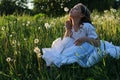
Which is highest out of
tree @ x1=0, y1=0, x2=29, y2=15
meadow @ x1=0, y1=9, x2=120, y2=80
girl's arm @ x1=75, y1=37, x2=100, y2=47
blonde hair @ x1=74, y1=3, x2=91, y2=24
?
blonde hair @ x1=74, y1=3, x2=91, y2=24

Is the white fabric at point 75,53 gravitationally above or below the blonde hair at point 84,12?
below

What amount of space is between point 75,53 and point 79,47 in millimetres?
122

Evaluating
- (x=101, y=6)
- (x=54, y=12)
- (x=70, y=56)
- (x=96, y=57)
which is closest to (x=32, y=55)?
(x=70, y=56)

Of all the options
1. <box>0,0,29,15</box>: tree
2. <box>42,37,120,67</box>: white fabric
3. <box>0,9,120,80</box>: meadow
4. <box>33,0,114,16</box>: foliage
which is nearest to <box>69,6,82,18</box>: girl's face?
<box>42,37,120,67</box>: white fabric

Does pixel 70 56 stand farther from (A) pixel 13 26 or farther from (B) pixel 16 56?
(A) pixel 13 26

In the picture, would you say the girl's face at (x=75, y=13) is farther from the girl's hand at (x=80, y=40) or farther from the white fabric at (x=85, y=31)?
the girl's hand at (x=80, y=40)

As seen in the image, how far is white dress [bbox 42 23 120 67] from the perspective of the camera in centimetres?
616

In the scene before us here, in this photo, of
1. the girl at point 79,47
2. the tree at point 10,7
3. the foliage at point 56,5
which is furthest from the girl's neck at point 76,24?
the tree at point 10,7

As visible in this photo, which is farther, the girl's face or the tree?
the tree

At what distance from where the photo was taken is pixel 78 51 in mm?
6461

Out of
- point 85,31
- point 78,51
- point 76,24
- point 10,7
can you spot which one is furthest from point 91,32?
point 10,7

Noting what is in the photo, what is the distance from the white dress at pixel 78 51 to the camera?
6164 millimetres

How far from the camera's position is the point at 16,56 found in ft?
21.3

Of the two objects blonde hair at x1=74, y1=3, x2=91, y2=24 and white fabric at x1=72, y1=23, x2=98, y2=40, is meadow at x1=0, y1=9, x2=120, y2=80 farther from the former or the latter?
blonde hair at x1=74, y1=3, x2=91, y2=24
